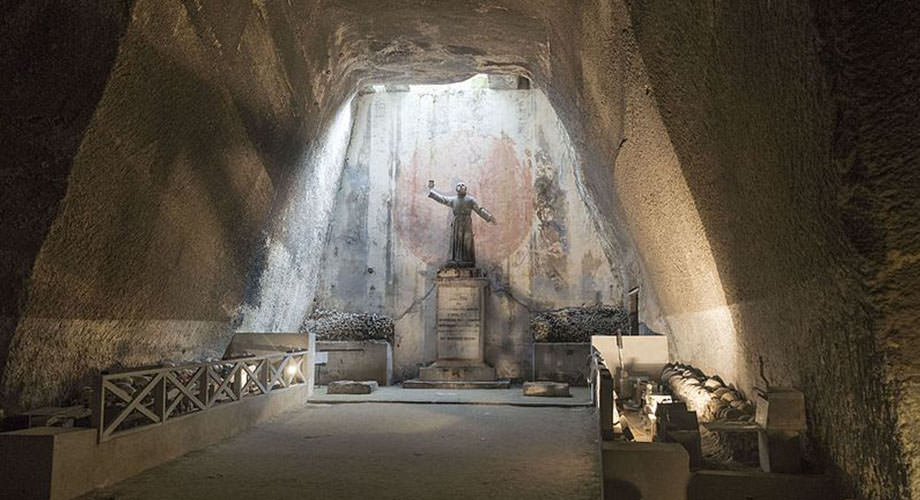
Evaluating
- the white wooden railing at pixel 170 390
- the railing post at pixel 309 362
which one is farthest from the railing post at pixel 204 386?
the railing post at pixel 309 362

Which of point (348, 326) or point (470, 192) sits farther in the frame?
point (470, 192)

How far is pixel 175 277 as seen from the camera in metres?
8.34

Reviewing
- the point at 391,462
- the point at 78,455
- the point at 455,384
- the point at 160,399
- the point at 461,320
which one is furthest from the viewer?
the point at 461,320

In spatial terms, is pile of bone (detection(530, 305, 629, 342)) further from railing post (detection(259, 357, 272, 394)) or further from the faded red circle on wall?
railing post (detection(259, 357, 272, 394))

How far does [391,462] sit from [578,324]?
925cm

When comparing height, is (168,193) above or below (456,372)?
above

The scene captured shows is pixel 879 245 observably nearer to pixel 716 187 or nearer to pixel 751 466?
pixel 751 466

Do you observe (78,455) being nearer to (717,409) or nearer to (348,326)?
(717,409)

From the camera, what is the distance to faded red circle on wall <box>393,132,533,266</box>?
1627cm

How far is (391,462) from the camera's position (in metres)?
6.58

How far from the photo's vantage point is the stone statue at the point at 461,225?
15367 millimetres

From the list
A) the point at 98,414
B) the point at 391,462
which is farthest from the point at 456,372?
the point at 98,414

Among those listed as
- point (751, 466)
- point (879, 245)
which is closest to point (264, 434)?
point (751, 466)

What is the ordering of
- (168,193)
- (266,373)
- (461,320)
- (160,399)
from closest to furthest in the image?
1. (160,399)
2. (168,193)
3. (266,373)
4. (461,320)
